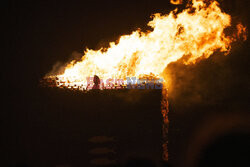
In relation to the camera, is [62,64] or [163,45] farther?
[62,64]

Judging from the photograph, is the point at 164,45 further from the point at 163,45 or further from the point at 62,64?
the point at 62,64

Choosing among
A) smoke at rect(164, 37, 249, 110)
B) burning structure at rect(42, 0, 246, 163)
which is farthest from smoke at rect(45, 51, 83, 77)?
smoke at rect(164, 37, 249, 110)

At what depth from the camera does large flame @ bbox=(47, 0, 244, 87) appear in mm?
7730

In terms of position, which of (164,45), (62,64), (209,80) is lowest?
(209,80)

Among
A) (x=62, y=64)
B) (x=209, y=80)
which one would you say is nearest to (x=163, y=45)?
(x=209, y=80)

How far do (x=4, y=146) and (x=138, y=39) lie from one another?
5106 mm

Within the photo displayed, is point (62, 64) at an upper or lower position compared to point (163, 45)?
lower

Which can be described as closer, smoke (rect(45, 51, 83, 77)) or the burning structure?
the burning structure

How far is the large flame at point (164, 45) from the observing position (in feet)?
25.4

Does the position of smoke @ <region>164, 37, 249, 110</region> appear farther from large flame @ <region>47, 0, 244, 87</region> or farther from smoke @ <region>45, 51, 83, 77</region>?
smoke @ <region>45, 51, 83, 77</region>

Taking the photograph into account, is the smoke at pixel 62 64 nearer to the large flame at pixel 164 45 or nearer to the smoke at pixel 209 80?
the large flame at pixel 164 45

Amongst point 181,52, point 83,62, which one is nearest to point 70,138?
point 83,62

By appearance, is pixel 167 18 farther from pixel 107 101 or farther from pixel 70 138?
pixel 70 138

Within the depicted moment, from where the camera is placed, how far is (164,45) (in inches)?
305
